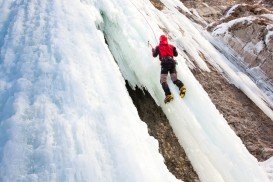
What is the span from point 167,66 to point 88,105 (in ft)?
7.85

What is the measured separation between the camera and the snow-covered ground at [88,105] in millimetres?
4691

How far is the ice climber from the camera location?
706 cm

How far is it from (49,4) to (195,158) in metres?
4.46

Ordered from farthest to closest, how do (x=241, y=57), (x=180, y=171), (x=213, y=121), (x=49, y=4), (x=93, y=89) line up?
(x=241, y=57) < (x=49, y=4) < (x=213, y=121) < (x=180, y=171) < (x=93, y=89)

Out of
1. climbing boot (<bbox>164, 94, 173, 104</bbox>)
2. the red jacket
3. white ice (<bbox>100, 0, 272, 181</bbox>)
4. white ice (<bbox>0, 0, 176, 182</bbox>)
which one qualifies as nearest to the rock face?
white ice (<bbox>100, 0, 272, 181</bbox>)

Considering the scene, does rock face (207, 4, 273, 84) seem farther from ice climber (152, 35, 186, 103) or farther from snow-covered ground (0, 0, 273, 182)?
ice climber (152, 35, 186, 103)

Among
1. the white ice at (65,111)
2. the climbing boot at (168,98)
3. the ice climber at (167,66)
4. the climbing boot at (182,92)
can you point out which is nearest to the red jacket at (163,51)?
the ice climber at (167,66)

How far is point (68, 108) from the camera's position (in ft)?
17.6

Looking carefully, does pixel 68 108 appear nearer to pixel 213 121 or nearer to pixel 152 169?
pixel 152 169

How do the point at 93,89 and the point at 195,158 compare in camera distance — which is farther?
the point at 195,158

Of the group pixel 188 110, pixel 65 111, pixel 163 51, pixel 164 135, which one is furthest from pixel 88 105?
pixel 163 51

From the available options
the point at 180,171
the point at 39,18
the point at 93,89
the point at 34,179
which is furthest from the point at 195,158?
the point at 39,18

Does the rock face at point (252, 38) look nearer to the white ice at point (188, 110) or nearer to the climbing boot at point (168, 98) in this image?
the white ice at point (188, 110)

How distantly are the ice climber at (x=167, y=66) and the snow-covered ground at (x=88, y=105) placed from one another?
0.17 metres
